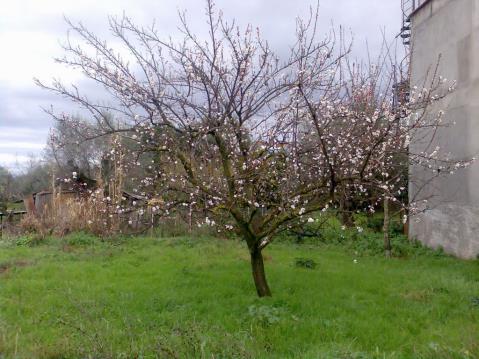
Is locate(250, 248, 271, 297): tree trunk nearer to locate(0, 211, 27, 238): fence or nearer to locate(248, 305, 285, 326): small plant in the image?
locate(248, 305, 285, 326): small plant

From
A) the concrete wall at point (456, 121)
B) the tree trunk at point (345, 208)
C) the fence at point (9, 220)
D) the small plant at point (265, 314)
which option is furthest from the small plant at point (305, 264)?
the fence at point (9, 220)

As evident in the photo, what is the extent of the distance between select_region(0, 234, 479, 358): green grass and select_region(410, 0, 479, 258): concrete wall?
3.61 ft

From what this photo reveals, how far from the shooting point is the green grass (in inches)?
169

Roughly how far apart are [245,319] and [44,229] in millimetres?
9509

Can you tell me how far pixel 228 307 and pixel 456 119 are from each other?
7.34 metres

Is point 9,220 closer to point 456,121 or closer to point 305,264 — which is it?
point 305,264

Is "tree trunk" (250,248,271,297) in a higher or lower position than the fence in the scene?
lower

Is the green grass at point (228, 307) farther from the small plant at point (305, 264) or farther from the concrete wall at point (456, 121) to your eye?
the concrete wall at point (456, 121)

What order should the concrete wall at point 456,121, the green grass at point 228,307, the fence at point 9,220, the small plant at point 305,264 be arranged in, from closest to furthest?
the green grass at point 228,307
the small plant at point 305,264
the concrete wall at point 456,121
the fence at point 9,220

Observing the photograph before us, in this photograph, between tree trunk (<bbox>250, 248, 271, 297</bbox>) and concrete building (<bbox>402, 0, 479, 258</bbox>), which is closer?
tree trunk (<bbox>250, 248, 271, 297</bbox>)

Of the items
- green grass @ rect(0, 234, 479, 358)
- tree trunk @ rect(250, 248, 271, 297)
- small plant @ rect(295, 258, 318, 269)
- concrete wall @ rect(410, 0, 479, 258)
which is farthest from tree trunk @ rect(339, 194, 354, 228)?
concrete wall @ rect(410, 0, 479, 258)

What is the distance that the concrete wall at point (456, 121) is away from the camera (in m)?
9.88

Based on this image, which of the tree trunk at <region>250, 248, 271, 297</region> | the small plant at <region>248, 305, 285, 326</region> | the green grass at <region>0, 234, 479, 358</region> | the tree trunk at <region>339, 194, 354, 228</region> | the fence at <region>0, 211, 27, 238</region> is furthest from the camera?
the fence at <region>0, 211, 27, 238</region>

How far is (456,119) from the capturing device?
10469 mm
